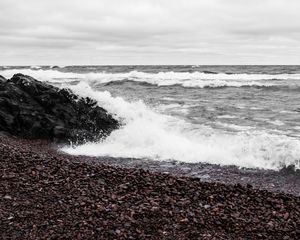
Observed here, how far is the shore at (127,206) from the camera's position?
5.32 m

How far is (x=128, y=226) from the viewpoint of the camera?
17.7 ft

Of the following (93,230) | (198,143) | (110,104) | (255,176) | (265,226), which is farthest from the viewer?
(110,104)

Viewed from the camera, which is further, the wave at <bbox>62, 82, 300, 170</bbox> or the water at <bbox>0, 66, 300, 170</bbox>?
the water at <bbox>0, 66, 300, 170</bbox>

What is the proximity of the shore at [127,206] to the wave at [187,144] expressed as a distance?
2010 millimetres

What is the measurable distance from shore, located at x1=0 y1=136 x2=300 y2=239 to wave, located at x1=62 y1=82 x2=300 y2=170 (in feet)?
6.59

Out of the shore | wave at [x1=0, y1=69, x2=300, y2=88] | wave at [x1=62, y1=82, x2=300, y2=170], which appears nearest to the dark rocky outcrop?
wave at [x1=62, y1=82, x2=300, y2=170]

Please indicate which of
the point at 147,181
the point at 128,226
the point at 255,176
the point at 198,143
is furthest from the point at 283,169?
the point at 128,226

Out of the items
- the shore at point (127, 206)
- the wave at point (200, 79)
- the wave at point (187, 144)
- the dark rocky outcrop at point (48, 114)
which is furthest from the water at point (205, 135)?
the wave at point (200, 79)

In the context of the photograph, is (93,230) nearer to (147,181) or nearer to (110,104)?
(147,181)

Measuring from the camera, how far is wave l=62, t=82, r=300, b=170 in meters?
10.4

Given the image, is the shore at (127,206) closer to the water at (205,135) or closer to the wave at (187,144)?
the wave at (187,144)

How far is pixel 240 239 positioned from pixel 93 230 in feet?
6.02

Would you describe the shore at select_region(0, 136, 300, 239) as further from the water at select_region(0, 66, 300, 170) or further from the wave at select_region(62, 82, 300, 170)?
the water at select_region(0, 66, 300, 170)

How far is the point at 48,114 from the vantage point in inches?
527
